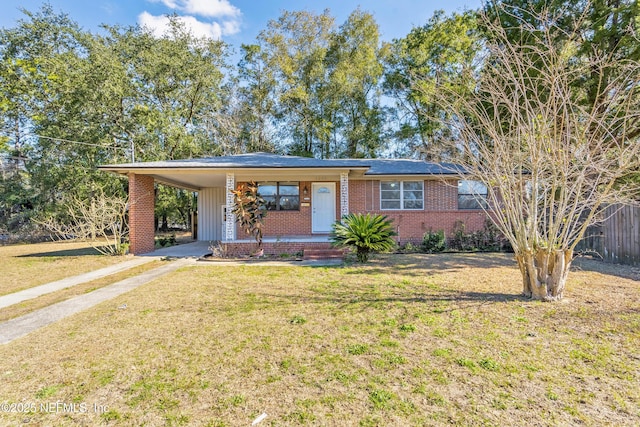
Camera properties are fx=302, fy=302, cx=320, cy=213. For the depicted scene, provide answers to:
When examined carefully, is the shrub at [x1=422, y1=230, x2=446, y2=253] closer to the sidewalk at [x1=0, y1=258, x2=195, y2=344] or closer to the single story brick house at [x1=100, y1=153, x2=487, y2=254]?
the single story brick house at [x1=100, y1=153, x2=487, y2=254]

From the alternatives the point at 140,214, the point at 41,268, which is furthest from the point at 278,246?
the point at 41,268

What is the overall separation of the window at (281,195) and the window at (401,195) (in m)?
3.74

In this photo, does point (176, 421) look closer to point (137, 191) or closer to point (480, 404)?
point (480, 404)

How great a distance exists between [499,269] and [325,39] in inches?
858

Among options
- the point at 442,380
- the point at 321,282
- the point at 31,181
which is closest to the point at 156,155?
the point at 31,181

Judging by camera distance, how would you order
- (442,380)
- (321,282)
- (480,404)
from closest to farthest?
(480,404), (442,380), (321,282)

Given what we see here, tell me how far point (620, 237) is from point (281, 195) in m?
11.0

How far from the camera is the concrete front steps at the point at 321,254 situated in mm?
9820

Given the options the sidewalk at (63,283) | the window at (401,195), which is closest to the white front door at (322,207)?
the window at (401,195)

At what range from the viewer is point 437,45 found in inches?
813

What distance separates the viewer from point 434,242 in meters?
11.3

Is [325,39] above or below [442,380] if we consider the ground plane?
above

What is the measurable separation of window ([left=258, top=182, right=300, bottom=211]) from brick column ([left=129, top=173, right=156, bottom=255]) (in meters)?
4.30

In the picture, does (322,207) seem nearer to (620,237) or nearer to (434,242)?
(434,242)
